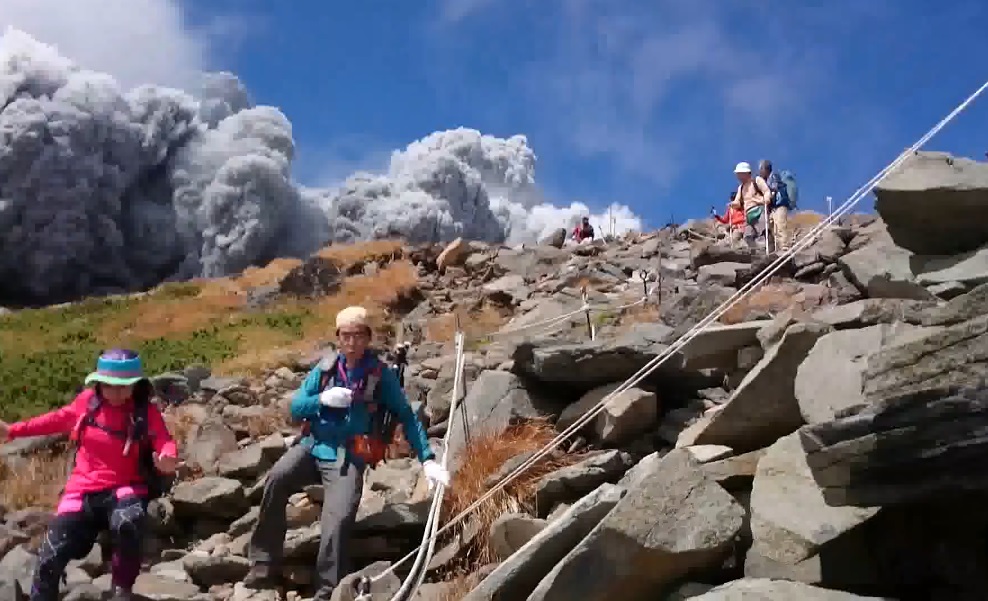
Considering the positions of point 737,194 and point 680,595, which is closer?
point 680,595

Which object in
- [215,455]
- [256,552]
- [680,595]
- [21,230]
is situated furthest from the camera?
[21,230]

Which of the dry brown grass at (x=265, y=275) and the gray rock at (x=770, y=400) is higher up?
the dry brown grass at (x=265, y=275)

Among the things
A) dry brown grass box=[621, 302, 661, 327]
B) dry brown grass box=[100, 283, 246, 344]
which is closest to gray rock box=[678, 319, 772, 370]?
dry brown grass box=[621, 302, 661, 327]

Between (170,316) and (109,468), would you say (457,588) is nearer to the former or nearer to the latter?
(109,468)

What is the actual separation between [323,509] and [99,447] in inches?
60.7

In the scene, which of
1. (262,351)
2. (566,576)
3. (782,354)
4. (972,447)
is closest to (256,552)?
(566,576)

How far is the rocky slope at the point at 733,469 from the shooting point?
3.86m

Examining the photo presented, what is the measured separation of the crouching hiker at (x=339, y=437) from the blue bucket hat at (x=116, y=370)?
113 cm

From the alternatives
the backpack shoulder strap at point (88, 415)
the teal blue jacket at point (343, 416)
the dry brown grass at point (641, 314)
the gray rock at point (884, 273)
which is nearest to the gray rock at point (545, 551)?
the teal blue jacket at point (343, 416)

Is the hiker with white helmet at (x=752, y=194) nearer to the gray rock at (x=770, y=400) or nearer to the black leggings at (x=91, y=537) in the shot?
the gray rock at (x=770, y=400)

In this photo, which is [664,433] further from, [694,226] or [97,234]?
[97,234]

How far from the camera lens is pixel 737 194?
17891 millimetres

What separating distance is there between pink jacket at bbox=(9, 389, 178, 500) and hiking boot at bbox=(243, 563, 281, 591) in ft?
3.97

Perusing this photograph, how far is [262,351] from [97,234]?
181 feet
